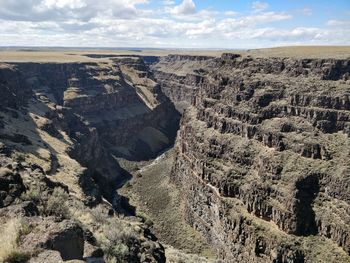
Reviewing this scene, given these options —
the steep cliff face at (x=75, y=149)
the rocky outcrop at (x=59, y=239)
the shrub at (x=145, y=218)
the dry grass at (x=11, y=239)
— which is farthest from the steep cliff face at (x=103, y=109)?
the dry grass at (x=11, y=239)

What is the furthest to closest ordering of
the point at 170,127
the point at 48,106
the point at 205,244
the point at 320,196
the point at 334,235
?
the point at 170,127 < the point at 48,106 < the point at 205,244 < the point at 320,196 < the point at 334,235

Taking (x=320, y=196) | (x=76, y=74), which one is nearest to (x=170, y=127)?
(x=76, y=74)

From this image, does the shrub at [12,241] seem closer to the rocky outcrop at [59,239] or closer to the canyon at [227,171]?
the rocky outcrop at [59,239]

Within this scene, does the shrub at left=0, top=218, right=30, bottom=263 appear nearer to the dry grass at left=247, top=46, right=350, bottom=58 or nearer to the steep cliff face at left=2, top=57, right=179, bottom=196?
the dry grass at left=247, top=46, right=350, bottom=58

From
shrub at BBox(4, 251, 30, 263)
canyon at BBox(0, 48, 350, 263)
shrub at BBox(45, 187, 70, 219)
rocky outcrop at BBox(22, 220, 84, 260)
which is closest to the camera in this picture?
shrub at BBox(4, 251, 30, 263)

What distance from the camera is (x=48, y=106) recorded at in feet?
351

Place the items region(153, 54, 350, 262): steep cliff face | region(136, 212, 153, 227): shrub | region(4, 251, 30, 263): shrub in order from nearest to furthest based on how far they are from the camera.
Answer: region(4, 251, 30, 263): shrub, region(153, 54, 350, 262): steep cliff face, region(136, 212, 153, 227): shrub

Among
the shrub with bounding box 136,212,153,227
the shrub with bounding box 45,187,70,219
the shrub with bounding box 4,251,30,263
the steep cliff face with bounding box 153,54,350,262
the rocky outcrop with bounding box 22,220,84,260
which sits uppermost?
the shrub with bounding box 4,251,30,263

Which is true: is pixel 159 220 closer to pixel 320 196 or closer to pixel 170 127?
pixel 320 196

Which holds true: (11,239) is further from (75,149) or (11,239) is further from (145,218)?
(75,149)

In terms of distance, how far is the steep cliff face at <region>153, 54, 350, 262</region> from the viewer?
59438mm

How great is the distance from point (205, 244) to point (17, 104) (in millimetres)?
49980

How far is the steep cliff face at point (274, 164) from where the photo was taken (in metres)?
59.4

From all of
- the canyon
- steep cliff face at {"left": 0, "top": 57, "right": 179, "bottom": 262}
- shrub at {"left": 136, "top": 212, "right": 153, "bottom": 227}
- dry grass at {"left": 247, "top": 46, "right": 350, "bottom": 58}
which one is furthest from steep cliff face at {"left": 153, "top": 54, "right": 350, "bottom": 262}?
steep cliff face at {"left": 0, "top": 57, "right": 179, "bottom": 262}
